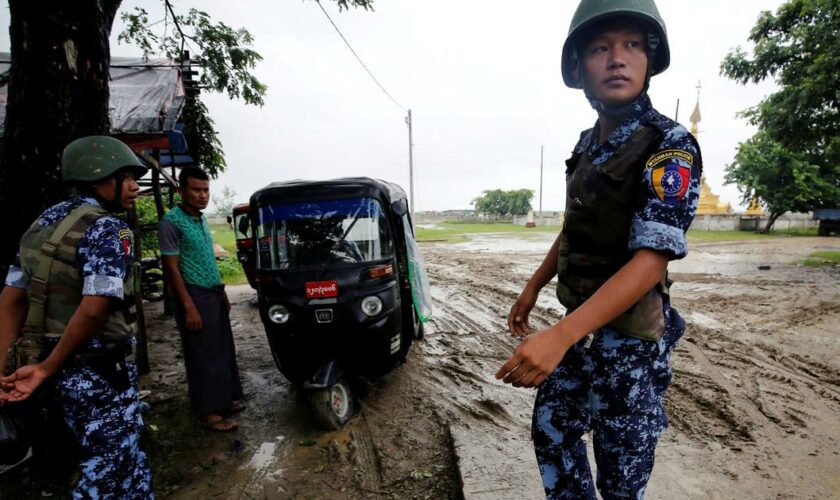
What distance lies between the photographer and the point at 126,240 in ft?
5.87

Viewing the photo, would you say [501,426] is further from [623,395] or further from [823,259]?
[823,259]

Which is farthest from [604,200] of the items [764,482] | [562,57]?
[764,482]

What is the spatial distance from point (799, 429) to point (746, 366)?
4.49 ft

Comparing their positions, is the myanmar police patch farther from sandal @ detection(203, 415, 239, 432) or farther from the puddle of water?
the puddle of water

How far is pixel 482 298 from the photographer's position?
8031 millimetres

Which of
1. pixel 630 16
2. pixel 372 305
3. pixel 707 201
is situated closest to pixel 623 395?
pixel 630 16

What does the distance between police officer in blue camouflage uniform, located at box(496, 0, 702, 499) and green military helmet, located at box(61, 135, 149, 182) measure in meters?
2.03

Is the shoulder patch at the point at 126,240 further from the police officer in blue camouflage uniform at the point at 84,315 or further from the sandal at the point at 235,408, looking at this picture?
the sandal at the point at 235,408

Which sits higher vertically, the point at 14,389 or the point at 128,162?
the point at 128,162

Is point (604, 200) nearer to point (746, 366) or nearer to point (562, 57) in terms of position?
point (562, 57)

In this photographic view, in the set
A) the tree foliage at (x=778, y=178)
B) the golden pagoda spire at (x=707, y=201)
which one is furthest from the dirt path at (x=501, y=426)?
the golden pagoda spire at (x=707, y=201)

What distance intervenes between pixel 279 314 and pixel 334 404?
0.90 metres

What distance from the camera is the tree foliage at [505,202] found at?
205 feet

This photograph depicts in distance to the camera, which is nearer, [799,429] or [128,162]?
[128,162]
